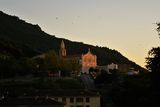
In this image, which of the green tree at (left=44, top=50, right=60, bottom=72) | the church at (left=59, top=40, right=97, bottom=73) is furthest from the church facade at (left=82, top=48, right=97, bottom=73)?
the green tree at (left=44, top=50, right=60, bottom=72)

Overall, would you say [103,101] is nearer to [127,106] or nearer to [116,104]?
[116,104]

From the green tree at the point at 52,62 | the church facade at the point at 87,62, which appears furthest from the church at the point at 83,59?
the green tree at the point at 52,62

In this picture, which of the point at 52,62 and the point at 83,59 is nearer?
the point at 52,62

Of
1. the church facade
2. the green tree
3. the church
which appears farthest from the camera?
the church facade

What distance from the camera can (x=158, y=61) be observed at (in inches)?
1534

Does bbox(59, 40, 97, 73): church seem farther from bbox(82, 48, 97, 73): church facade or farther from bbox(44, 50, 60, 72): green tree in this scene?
bbox(44, 50, 60, 72): green tree

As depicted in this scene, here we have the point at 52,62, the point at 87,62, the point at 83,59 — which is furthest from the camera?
the point at 87,62

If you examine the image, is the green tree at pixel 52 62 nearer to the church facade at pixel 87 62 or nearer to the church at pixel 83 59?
the church at pixel 83 59

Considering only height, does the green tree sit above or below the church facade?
below

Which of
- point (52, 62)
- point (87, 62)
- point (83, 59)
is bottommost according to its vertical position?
point (52, 62)

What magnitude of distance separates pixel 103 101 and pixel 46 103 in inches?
872

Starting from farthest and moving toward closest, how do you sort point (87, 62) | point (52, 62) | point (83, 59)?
point (87, 62), point (83, 59), point (52, 62)

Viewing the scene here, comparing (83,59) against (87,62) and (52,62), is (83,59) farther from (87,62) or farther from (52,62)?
(52,62)

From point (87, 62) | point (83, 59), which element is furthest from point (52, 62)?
point (87, 62)
